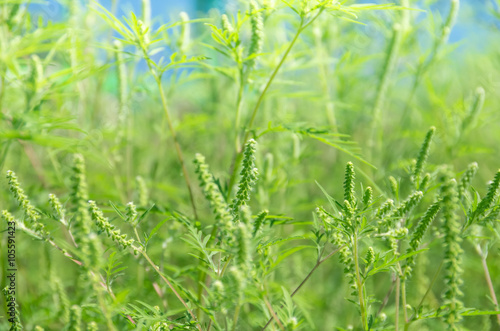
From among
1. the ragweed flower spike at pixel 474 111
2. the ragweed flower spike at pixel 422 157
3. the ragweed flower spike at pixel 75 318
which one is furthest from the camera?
the ragweed flower spike at pixel 474 111

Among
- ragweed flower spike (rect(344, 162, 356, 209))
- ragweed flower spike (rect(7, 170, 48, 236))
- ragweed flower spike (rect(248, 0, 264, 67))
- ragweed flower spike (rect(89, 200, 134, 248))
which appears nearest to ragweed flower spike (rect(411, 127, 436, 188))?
ragweed flower spike (rect(344, 162, 356, 209))

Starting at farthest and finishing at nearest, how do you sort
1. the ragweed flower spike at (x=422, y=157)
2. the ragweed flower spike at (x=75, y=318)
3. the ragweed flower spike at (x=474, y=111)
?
the ragweed flower spike at (x=474, y=111)
the ragweed flower spike at (x=422, y=157)
the ragweed flower spike at (x=75, y=318)

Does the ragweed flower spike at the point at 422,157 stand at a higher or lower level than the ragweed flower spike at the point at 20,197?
higher

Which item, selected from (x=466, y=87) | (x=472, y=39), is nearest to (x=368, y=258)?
(x=466, y=87)

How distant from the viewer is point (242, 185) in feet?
1.80

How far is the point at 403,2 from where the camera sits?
1197 mm

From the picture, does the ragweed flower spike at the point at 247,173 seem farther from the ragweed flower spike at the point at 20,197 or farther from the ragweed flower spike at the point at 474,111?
the ragweed flower spike at the point at 474,111

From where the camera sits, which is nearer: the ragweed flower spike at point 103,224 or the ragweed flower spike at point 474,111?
the ragweed flower spike at point 103,224

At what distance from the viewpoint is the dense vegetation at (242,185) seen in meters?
0.55

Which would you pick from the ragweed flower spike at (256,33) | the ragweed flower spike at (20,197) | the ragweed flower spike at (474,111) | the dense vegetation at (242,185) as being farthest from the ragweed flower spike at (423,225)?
the ragweed flower spike at (474,111)

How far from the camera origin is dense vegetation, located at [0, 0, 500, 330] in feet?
1.80

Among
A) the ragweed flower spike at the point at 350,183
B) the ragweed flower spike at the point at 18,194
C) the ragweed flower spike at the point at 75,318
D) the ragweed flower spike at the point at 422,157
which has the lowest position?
the ragweed flower spike at the point at 75,318

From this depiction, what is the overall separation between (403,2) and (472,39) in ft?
7.62

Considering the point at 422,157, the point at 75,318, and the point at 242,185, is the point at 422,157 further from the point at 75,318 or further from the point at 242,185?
the point at 75,318
